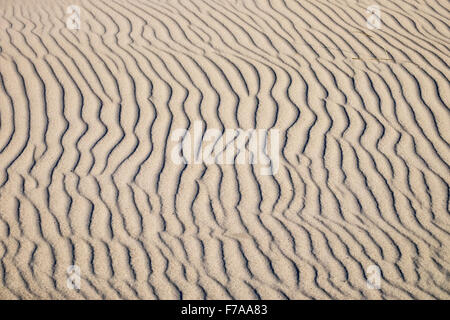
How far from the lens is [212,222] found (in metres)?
4.32

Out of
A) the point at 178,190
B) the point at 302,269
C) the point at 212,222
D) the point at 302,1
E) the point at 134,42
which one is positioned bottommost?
the point at 302,269

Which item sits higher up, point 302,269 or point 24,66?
point 24,66

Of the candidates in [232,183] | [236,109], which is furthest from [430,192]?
[236,109]

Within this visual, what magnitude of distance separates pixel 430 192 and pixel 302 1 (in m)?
4.39

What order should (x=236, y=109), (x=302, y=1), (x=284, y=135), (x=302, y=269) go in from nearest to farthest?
(x=302, y=269) < (x=284, y=135) < (x=236, y=109) < (x=302, y=1)

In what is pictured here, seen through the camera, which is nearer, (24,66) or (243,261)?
(243,261)

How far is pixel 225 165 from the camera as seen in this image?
4.91 meters

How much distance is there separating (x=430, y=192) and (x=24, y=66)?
479 centimetres

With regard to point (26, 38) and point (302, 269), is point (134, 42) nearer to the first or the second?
point (26, 38)

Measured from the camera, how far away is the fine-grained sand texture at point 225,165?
389 centimetres

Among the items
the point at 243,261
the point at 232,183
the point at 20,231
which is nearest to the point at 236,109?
the point at 232,183

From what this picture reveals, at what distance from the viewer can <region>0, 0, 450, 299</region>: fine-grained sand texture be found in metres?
3.89

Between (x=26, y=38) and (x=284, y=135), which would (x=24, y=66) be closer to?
(x=26, y=38)

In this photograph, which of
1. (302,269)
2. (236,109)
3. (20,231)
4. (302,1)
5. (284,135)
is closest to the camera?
(302,269)
